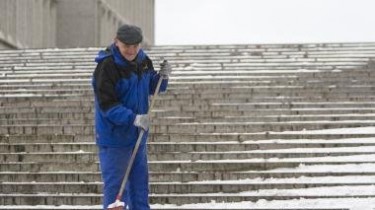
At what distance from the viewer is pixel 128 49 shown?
545 centimetres

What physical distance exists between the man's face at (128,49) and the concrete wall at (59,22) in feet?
71.0

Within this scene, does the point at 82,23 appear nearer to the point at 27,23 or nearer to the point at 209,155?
the point at 27,23

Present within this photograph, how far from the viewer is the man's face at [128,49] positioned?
543 cm

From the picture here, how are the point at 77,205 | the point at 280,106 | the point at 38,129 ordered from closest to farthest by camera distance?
1. the point at 77,205
2. the point at 38,129
3. the point at 280,106

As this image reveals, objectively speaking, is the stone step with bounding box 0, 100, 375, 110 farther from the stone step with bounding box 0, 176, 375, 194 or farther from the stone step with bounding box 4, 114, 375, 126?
the stone step with bounding box 0, 176, 375, 194

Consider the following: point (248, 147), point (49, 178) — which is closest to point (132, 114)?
point (49, 178)

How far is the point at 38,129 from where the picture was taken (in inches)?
453

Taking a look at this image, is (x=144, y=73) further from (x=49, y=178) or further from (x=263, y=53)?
(x=263, y=53)

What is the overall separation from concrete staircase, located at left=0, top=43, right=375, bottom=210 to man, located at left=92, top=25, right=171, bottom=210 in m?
2.74

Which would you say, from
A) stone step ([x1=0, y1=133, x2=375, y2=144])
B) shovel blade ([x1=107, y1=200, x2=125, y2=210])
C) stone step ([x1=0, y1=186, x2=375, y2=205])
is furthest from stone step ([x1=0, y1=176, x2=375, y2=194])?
shovel blade ([x1=107, y1=200, x2=125, y2=210])

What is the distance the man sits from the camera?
17.7 feet

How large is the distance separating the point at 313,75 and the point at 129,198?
10.3 meters

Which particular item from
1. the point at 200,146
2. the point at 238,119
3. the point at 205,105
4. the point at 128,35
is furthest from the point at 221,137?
the point at 128,35

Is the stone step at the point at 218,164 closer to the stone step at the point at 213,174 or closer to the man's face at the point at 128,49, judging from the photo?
the stone step at the point at 213,174
